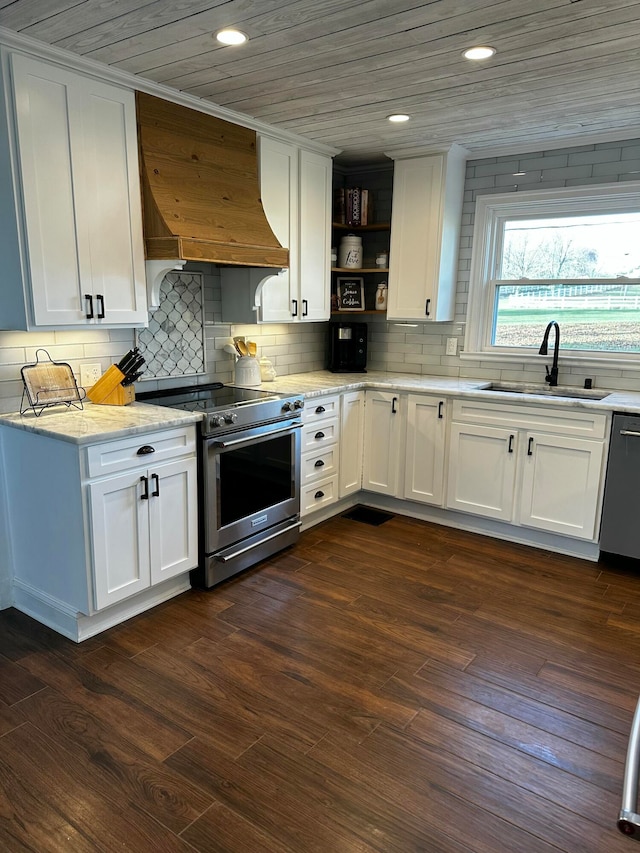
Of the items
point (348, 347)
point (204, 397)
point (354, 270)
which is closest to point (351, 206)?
point (354, 270)

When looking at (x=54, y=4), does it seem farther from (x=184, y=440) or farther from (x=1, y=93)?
(x=184, y=440)

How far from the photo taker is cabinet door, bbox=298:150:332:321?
3.90 m

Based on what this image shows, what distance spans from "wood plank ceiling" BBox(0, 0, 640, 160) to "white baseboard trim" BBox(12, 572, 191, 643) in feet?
7.64

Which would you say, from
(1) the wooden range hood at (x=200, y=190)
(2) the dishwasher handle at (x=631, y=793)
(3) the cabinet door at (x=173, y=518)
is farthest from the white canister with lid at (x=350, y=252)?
(2) the dishwasher handle at (x=631, y=793)

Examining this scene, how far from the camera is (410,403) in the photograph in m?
3.95

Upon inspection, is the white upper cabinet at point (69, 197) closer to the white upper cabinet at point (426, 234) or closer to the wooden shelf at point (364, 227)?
the wooden shelf at point (364, 227)

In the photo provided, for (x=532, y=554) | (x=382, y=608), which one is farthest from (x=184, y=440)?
(x=532, y=554)

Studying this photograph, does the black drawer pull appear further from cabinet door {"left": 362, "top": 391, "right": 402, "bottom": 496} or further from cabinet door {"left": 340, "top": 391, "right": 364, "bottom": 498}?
cabinet door {"left": 362, "top": 391, "right": 402, "bottom": 496}

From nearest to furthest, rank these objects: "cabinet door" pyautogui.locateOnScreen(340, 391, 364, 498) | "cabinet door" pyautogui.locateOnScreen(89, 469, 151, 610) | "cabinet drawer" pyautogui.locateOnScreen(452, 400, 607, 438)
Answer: "cabinet door" pyautogui.locateOnScreen(89, 469, 151, 610)
"cabinet drawer" pyautogui.locateOnScreen(452, 400, 607, 438)
"cabinet door" pyautogui.locateOnScreen(340, 391, 364, 498)

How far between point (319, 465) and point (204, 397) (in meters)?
0.92

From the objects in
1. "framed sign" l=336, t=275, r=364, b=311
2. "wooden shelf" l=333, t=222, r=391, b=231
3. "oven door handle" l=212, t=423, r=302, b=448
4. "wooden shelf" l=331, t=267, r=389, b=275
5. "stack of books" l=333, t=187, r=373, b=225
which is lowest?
"oven door handle" l=212, t=423, r=302, b=448

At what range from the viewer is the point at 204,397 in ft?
10.9

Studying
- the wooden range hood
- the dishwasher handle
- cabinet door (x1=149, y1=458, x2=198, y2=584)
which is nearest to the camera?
the dishwasher handle

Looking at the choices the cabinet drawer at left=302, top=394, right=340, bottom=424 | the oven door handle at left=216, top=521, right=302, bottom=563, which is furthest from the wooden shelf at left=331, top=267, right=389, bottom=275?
the oven door handle at left=216, top=521, right=302, bottom=563
